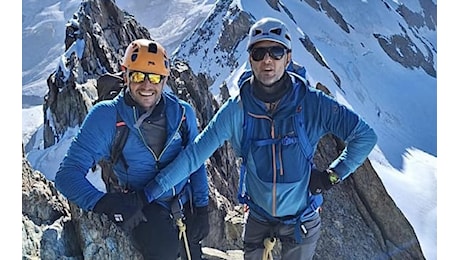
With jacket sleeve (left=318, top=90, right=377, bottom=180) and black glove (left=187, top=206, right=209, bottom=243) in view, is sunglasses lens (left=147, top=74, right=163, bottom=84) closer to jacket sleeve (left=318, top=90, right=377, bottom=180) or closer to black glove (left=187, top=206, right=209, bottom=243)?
black glove (left=187, top=206, right=209, bottom=243)

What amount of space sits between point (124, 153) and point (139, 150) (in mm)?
121

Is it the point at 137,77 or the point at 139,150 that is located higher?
the point at 137,77

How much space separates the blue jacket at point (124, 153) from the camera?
11.9 feet

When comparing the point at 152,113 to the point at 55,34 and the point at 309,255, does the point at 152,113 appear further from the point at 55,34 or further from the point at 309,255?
the point at 55,34

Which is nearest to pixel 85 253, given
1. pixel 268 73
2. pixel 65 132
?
pixel 268 73

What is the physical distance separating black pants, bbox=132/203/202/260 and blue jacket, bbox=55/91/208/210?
0.48ft

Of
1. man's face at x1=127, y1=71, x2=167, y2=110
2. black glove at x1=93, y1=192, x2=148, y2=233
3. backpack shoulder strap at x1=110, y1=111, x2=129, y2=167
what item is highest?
man's face at x1=127, y1=71, x2=167, y2=110

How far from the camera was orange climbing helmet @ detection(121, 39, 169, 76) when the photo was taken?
3797 millimetres

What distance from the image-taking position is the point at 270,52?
3.48 metres

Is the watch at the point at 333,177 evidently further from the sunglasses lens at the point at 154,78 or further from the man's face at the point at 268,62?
the sunglasses lens at the point at 154,78

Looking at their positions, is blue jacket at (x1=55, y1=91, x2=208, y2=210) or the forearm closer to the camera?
the forearm

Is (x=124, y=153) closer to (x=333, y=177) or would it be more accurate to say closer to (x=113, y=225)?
(x=113, y=225)

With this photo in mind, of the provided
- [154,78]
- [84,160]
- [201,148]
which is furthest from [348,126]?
[84,160]

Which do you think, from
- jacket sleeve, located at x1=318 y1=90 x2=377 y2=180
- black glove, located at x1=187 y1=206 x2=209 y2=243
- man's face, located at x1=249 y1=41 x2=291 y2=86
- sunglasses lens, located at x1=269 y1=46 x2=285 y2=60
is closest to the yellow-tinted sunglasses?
man's face, located at x1=249 y1=41 x2=291 y2=86
